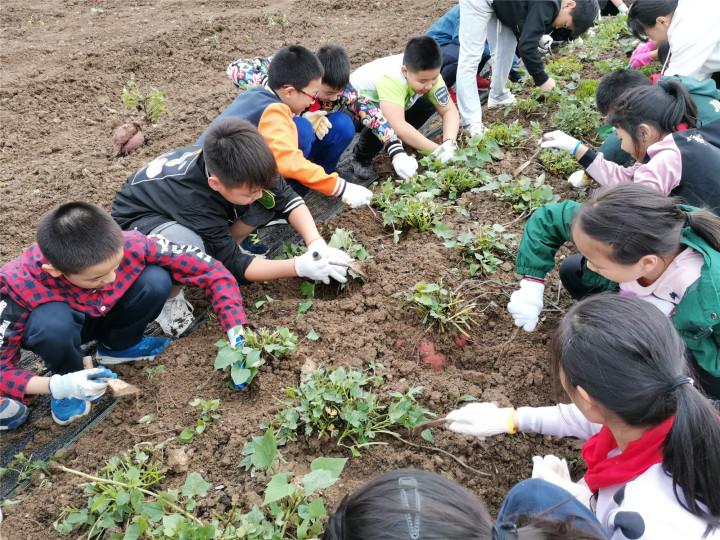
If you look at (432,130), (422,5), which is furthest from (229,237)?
(422,5)

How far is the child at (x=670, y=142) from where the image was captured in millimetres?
2619

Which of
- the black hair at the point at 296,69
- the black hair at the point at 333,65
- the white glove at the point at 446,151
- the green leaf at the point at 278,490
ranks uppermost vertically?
the black hair at the point at 296,69

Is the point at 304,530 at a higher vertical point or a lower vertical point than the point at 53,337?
lower

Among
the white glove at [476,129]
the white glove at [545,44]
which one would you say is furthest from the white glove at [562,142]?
the white glove at [545,44]

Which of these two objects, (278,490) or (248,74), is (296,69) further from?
(278,490)

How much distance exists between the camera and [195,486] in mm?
Answer: 1892

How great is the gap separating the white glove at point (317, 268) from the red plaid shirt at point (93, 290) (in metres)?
0.34

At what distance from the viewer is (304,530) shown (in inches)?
68.5

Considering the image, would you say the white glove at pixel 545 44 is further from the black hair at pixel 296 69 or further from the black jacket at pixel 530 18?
the black hair at pixel 296 69

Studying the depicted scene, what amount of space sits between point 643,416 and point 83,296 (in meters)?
2.10

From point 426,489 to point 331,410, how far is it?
92 cm

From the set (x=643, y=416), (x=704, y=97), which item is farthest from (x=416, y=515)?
(x=704, y=97)

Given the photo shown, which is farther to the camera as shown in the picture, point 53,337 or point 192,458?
point 53,337

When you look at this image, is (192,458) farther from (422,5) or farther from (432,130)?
(422,5)
